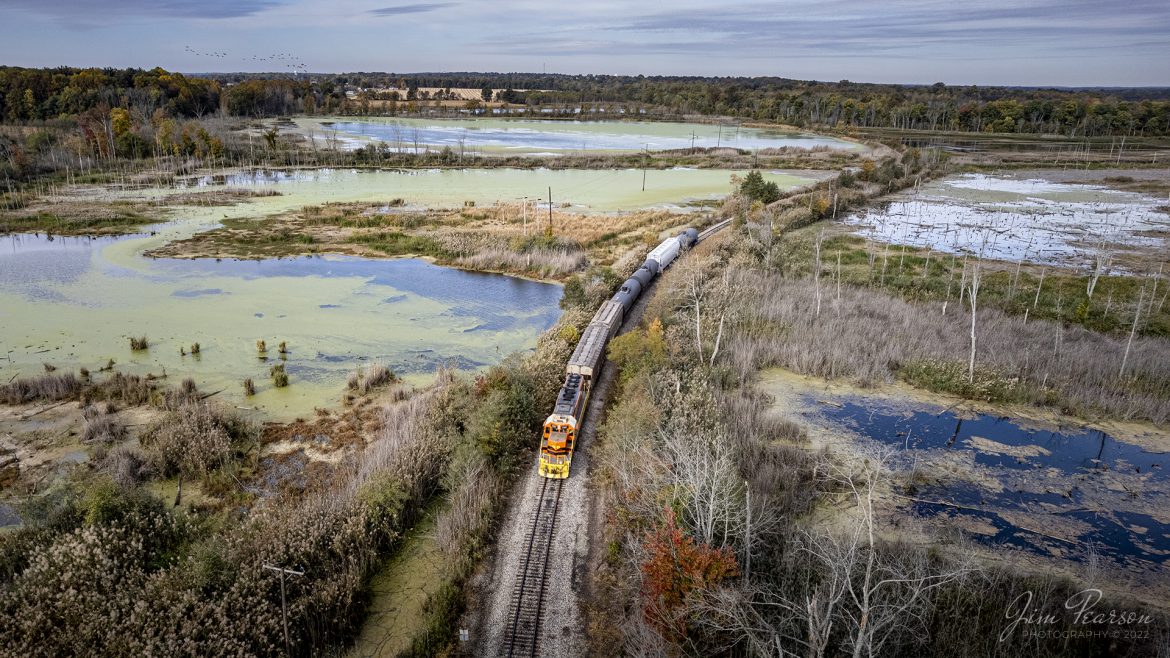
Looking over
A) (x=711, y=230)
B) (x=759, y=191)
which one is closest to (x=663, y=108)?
(x=759, y=191)

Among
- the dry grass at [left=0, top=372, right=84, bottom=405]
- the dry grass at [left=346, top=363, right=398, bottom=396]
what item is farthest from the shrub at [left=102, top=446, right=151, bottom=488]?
the dry grass at [left=346, top=363, right=398, bottom=396]

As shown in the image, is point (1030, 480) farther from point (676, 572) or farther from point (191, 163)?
point (191, 163)

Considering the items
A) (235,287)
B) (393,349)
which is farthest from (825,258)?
(235,287)

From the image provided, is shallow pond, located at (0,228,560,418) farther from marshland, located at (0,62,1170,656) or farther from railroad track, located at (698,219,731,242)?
railroad track, located at (698,219,731,242)

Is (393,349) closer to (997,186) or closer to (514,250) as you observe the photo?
(514,250)

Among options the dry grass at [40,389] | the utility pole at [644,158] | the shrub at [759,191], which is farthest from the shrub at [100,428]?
the utility pole at [644,158]

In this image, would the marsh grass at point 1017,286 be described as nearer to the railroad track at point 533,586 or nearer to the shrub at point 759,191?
the shrub at point 759,191
